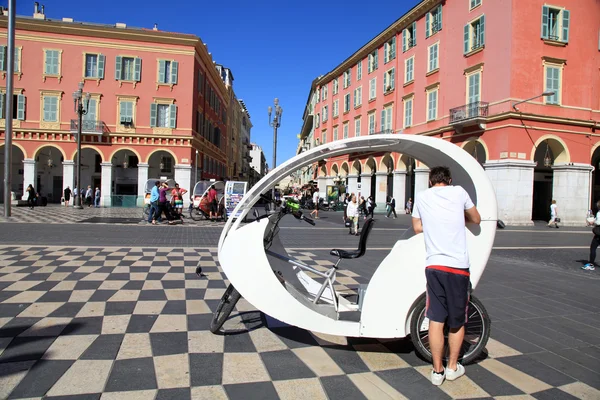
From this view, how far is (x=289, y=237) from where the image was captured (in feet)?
→ 43.8

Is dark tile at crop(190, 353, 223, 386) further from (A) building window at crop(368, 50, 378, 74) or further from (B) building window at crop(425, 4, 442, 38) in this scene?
(A) building window at crop(368, 50, 378, 74)

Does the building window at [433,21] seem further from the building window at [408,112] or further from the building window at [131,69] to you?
the building window at [131,69]

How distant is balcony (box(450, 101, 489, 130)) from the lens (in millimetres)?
24219

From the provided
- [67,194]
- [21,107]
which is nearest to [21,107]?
[21,107]

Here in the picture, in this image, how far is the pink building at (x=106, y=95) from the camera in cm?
3091

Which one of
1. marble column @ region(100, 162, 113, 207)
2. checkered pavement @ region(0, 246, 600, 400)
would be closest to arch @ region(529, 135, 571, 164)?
checkered pavement @ region(0, 246, 600, 400)

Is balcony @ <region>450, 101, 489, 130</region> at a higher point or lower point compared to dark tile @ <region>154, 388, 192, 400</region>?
higher

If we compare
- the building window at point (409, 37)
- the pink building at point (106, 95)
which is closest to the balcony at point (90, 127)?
the pink building at point (106, 95)

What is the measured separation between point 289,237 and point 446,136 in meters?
18.2

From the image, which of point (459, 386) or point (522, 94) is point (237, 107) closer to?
point (522, 94)

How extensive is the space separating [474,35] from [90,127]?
2703cm

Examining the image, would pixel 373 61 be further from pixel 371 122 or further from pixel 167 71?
pixel 167 71

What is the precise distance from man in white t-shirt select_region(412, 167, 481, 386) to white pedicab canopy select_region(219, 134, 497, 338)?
Result: 328 mm

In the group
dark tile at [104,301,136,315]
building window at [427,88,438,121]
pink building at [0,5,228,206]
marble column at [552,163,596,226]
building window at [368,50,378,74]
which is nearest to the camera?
dark tile at [104,301,136,315]
